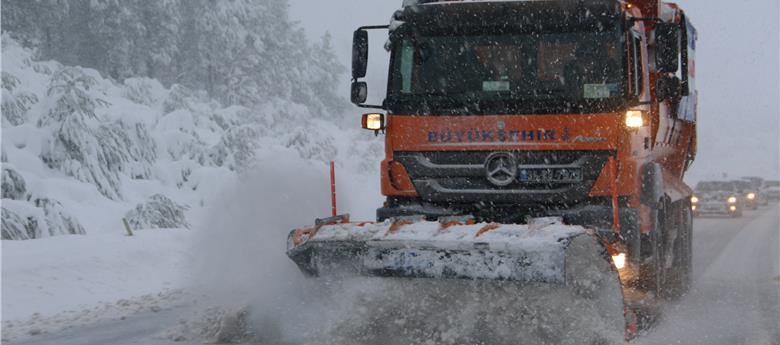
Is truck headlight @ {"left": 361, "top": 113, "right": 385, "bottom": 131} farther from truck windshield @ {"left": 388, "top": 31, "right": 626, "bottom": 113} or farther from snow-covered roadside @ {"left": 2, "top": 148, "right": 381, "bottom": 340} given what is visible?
snow-covered roadside @ {"left": 2, "top": 148, "right": 381, "bottom": 340}

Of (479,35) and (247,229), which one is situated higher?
(479,35)

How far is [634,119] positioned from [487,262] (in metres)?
2.18

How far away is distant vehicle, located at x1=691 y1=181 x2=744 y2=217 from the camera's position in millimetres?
32156

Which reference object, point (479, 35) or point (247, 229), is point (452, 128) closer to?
point (479, 35)

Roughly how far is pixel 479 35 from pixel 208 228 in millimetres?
3603

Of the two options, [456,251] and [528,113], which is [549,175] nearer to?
[528,113]

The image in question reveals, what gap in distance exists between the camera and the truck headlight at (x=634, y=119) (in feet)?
23.2

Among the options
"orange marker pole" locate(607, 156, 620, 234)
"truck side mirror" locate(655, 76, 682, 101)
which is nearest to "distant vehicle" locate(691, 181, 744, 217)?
"truck side mirror" locate(655, 76, 682, 101)

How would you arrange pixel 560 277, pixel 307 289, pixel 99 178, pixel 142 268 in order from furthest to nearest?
pixel 99 178 → pixel 142 268 → pixel 307 289 → pixel 560 277

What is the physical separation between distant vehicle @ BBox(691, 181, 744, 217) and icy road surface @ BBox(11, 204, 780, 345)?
1868cm

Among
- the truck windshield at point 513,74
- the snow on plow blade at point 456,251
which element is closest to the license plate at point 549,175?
the truck windshield at point 513,74

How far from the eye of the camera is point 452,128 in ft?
24.5

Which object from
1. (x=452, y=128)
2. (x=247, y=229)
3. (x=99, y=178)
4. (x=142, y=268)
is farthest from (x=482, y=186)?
(x=99, y=178)

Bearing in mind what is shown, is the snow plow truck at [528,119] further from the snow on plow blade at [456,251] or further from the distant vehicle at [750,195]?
the distant vehicle at [750,195]
